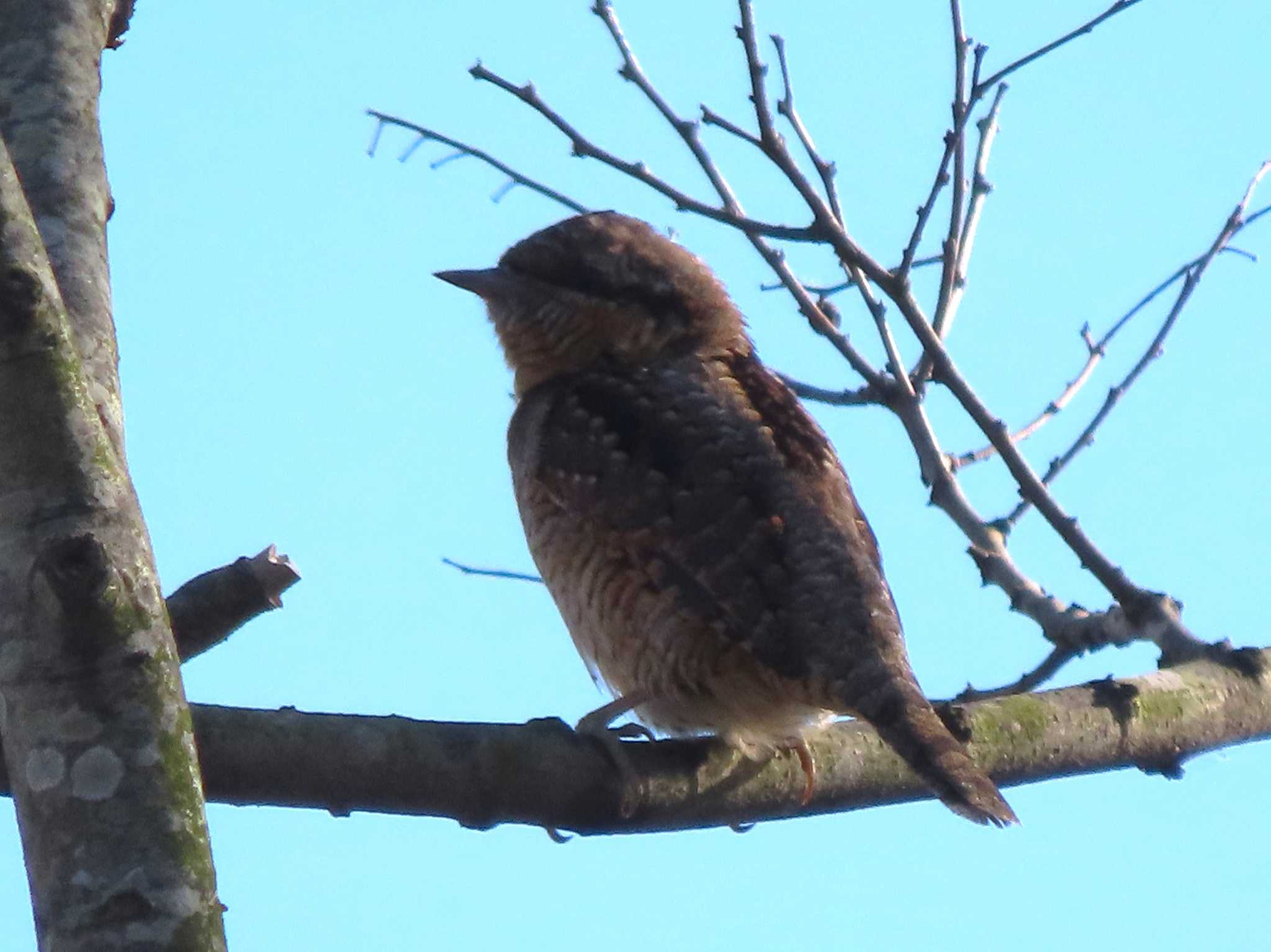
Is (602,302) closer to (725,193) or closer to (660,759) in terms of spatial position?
(725,193)

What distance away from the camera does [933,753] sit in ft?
10.7

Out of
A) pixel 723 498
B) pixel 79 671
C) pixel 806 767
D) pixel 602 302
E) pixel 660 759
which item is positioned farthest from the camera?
pixel 602 302

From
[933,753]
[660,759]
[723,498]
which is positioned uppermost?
[723,498]

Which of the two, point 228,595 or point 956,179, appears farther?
point 956,179

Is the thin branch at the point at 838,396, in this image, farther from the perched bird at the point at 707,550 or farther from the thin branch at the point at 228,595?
the thin branch at the point at 228,595

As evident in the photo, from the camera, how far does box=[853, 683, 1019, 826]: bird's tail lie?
3.19 m

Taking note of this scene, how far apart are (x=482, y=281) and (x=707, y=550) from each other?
1613mm

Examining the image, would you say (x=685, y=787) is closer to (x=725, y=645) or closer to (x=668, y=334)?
(x=725, y=645)

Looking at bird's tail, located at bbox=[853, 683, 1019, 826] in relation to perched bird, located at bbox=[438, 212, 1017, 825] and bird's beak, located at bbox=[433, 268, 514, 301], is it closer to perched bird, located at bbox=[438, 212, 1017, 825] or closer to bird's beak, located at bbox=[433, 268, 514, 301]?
perched bird, located at bbox=[438, 212, 1017, 825]

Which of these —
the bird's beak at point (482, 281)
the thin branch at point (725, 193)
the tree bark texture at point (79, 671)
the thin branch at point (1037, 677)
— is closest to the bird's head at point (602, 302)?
the bird's beak at point (482, 281)

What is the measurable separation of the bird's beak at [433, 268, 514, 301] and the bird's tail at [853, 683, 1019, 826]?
2086 millimetres

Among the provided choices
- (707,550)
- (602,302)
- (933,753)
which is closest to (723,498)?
(707,550)

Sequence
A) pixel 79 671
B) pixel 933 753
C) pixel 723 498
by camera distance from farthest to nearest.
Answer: pixel 723 498, pixel 933 753, pixel 79 671

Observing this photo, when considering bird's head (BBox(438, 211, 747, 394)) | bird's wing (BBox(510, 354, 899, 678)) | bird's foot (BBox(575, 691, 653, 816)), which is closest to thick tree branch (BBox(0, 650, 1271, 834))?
bird's foot (BBox(575, 691, 653, 816))
